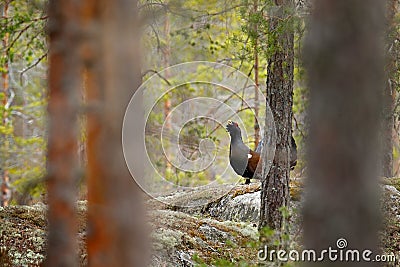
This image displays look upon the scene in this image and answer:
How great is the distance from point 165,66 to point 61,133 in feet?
44.8

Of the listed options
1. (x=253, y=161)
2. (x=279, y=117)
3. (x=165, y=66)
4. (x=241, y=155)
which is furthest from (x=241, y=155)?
(x=165, y=66)

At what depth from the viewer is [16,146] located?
18.0 meters

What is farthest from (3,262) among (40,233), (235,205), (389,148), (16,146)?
(16,146)

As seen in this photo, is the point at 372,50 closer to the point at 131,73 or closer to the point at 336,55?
the point at 336,55

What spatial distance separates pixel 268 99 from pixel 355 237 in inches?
160

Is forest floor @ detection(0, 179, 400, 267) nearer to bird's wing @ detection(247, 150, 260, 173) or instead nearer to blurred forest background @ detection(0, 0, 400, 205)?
bird's wing @ detection(247, 150, 260, 173)

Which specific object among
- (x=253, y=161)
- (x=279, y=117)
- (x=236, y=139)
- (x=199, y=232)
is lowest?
(x=199, y=232)

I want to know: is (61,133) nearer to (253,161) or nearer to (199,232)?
(199,232)

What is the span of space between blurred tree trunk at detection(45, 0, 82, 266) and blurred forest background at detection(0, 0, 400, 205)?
314 centimetres

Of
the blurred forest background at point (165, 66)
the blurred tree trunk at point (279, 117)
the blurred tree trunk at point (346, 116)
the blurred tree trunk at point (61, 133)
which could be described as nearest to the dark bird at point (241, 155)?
the blurred forest background at point (165, 66)

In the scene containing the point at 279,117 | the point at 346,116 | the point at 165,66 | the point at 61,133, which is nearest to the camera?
the point at 346,116

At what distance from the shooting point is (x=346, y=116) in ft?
7.12

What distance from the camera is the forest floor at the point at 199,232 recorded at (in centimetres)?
546

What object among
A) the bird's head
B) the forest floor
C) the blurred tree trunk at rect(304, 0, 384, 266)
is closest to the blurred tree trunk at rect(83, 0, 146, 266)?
the blurred tree trunk at rect(304, 0, 384, 266)
